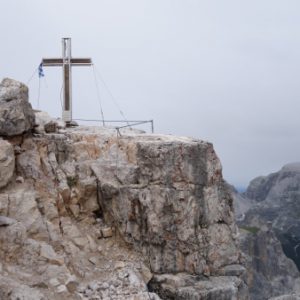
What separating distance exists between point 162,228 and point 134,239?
1.43m

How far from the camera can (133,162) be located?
26.0 meters

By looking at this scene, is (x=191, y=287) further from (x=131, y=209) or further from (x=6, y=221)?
(x=6, y=221)

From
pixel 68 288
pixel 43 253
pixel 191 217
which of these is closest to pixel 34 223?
pixel 43 253

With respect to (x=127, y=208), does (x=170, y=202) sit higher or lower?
higher

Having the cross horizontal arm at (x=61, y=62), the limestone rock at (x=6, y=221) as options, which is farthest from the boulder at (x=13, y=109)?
the cross horizontal arm at (x=61, y=62)

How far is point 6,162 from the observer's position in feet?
75.0

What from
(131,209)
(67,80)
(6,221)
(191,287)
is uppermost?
(67,80)

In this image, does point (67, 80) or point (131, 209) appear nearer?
point (131, 209)

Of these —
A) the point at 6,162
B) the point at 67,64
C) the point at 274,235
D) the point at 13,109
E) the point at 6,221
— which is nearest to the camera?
the point at 6,221

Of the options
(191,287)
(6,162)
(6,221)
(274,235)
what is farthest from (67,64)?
(274,235)

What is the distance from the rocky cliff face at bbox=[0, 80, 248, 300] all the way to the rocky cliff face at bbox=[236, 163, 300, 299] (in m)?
44.6

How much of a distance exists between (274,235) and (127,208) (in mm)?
59196

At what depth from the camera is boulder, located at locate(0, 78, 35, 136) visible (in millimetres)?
23953

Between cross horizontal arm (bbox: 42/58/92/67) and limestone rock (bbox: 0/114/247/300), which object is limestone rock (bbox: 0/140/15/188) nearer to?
limestone rock (bbox: 0/114/247/300)
